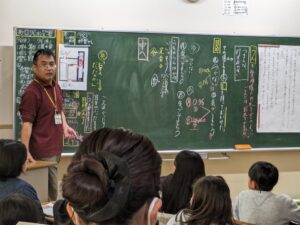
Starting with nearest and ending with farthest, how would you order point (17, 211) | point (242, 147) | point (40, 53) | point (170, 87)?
1. point (17, 211)
2. point (40, 53)
3. point (170, 87)
4. point (242, 147)

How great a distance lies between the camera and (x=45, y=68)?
3.51 m

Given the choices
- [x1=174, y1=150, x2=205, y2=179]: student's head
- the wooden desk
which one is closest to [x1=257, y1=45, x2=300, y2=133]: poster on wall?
[x1=174, y1=150, x2=205, y2=179]: student's head

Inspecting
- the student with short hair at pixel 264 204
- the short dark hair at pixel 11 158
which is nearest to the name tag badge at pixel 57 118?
the short dark hair at pixel 11 158

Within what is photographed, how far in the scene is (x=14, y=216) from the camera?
1.85m

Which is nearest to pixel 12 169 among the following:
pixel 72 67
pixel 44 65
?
pixel 44 65

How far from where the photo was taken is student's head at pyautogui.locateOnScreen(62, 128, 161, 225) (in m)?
0.86

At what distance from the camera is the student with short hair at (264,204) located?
2707mm

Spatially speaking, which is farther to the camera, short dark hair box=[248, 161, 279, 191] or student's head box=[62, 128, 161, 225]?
short dark hair box=[248, 161, 279, 191]

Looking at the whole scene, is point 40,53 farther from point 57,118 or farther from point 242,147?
point 242,147

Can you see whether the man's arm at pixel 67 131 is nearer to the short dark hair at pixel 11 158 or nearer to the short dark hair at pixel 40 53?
the short dark hair at pixel 40 53

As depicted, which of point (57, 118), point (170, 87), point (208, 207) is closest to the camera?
point (208, 207)

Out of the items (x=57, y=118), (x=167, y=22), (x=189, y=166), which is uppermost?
(x=167, y=22)

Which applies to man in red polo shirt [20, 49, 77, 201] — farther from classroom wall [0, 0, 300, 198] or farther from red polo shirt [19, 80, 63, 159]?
classroom wall [0, 0, 300, 198]

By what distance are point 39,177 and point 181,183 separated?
115cm
